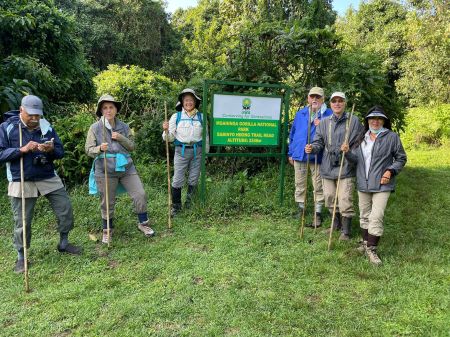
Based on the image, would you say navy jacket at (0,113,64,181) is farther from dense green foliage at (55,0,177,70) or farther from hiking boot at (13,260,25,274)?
dense green foliage at (55,0,177,70)

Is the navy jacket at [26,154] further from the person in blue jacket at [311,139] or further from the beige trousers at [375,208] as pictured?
the beige trousers at [375,208]

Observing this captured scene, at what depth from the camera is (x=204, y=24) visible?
24.2m

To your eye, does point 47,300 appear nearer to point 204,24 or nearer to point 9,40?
point 9,40

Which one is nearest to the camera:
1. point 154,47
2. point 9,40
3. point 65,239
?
point 65,239

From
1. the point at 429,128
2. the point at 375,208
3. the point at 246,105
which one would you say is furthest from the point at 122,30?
the point at 375,208

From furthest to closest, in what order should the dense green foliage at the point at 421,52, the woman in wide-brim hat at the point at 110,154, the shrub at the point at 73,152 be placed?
the dense green foliage at the point at 421,52 → the shrub at the point at 73,152 → the woman in wide-brim hat at the point at 110,154

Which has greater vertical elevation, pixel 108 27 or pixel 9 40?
pixel 108 27

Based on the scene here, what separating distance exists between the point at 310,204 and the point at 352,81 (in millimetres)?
2367

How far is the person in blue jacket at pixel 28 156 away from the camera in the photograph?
384cm

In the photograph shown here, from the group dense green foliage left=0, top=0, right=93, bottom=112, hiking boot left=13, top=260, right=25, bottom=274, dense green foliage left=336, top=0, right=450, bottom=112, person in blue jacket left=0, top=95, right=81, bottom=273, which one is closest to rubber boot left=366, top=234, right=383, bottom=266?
person in blue jacket left=0, top=95, right=81, bottom=273

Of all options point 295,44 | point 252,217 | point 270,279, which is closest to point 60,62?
point 295,44

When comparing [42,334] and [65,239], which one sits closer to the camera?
[42,334]

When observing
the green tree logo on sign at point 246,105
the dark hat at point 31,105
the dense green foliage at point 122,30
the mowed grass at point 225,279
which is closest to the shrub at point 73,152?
the mowed grass at point 225,279

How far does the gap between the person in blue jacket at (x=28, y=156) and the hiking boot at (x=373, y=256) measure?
11.5 feet
